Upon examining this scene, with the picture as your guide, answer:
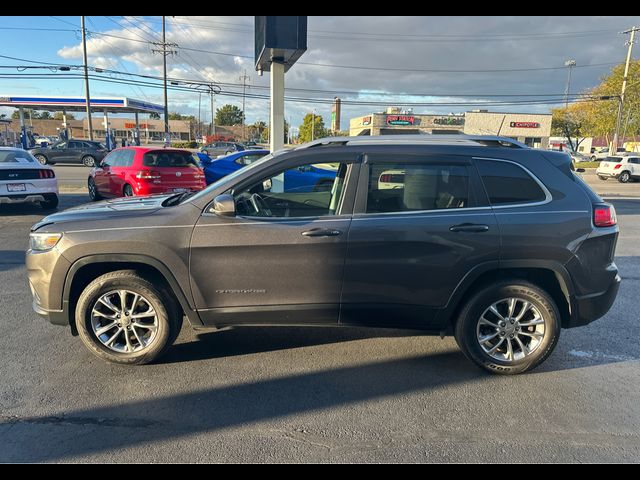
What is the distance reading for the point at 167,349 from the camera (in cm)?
355

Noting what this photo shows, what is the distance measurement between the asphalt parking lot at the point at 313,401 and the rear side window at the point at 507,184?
1465 millimetres

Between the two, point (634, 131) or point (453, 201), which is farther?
point (634, 131)

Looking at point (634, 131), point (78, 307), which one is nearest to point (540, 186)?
point (78, 307)

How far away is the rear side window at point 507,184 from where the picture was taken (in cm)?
340

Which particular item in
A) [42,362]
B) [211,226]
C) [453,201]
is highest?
[453,201]

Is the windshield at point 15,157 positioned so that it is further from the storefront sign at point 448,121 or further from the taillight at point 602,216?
the storefront sign at point 448,121

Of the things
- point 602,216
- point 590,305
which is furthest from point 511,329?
point 602,216

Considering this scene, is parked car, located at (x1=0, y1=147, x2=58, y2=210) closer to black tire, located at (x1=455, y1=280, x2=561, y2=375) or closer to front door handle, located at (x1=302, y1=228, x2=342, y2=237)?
front door handle, located at (x1=302, y1=228, x2=342, y2=237)

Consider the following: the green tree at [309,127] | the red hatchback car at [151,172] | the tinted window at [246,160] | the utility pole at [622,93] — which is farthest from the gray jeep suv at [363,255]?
the green tree at [309,127]

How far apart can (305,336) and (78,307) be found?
200 centimetres

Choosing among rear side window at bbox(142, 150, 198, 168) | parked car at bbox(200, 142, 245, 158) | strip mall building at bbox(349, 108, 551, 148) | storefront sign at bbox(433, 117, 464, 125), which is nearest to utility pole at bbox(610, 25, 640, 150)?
strip mall building at bbox(349, 108, 551, 148)

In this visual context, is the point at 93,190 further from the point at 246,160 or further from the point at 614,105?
the point at 614,105

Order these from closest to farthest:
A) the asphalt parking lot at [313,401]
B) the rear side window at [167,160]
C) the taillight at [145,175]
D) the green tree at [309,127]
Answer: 1. the asphalt parking lot at [313,401]
2. the taillight at [145,175]
3. the rear side window at [167,160]
4. the green tree at [309,127]
